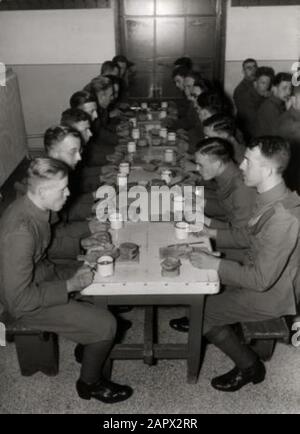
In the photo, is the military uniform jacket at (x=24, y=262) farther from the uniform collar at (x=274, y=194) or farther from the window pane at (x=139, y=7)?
the window pane at (x=139, y=7)

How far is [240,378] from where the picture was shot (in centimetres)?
287

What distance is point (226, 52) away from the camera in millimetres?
7988

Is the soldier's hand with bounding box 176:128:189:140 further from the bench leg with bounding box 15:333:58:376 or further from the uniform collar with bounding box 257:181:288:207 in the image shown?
the bench leg with bounding box 15:333:58:376

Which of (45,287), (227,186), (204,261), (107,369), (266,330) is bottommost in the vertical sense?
(107,369)

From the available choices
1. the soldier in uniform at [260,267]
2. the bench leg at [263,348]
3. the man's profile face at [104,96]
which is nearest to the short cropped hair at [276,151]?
the soldier in uniform at [260,267]

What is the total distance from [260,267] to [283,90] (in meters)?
3.96

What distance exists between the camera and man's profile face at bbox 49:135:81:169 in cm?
352

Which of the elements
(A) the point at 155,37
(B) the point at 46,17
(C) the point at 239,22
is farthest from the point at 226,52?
(B) the point at 46,17

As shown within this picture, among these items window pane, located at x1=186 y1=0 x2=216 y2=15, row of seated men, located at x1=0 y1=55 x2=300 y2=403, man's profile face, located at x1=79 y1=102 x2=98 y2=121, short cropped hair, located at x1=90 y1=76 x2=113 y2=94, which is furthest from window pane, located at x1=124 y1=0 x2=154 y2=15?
row of seated men, located at x1=0 y1=55 x2=300 y2=403

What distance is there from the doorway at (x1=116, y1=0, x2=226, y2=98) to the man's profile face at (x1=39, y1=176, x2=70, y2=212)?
6.07 metres

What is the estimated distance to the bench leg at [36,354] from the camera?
2.89 metres

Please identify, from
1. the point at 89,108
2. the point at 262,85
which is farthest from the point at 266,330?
the point at 262,85

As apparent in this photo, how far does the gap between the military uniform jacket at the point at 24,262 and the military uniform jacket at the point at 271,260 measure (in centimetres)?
101

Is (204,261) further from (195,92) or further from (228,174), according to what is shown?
(195,92)
